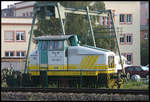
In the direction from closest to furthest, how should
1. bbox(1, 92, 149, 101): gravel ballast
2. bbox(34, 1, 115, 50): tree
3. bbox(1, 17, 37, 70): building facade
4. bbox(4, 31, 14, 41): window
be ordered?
bbox(1, 92, 149, 101): gravel ballast, bbox(34, 1, 115, 50): tree, bbox(1, 17, 37, 70): building facade, bbox(4, 31, 14, 41): window

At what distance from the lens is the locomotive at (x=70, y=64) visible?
2119 centimetres

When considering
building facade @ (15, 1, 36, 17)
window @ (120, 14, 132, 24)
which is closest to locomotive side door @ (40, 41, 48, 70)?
window @ (120, 14, 132, 24)

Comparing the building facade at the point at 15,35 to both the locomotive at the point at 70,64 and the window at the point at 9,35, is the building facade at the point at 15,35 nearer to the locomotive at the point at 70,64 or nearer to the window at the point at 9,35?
the window at the point at 9,35

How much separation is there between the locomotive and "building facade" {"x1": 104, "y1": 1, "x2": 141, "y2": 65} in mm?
36918

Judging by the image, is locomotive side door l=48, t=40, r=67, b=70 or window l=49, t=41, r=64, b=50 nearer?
locomotive side door l=48, t=40, r=67, b=70

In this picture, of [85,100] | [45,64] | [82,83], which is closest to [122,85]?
[82,83]

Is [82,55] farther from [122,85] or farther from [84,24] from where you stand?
[84,24]

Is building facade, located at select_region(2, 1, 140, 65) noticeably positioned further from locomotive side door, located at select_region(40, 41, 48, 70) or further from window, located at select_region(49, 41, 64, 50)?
window, located at select_region(49, 41, 64, 50)

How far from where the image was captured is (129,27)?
59344 mm

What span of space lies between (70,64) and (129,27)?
1525 inches

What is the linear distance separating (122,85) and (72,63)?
10.5 ft

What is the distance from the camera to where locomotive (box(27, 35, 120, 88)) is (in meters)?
21.2

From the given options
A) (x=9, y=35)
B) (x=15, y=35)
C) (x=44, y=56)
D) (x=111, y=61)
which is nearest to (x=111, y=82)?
(x=111, y=61)

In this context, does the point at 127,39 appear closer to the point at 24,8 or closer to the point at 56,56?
the point at 24,8
